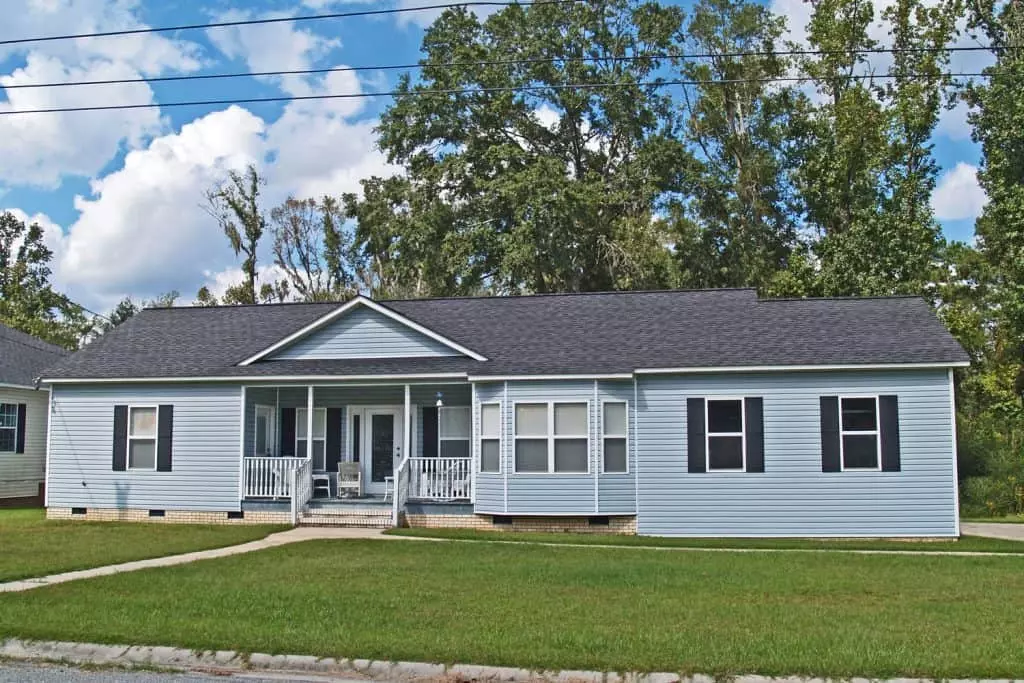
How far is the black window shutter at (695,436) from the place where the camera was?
1964cm

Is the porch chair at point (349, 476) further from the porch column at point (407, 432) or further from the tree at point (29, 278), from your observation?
the tree at point (29, 278)

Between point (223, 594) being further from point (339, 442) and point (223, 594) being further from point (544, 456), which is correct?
point (339, 442)

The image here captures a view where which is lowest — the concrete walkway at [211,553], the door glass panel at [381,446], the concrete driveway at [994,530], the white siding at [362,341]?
the concrete driveway at [994,530]

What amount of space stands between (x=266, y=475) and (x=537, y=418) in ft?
19.1

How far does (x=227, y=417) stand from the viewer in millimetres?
21891

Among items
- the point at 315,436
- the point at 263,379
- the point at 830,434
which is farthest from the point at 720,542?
the point at 263,379

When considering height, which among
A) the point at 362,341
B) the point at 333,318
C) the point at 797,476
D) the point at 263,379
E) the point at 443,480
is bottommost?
the point at 443,480

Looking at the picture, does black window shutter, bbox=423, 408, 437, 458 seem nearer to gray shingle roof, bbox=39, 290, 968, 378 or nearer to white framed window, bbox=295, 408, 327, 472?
gray shingle roof, bbox=39, 290, 968, 378

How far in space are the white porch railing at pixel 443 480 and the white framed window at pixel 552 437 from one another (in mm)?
1368

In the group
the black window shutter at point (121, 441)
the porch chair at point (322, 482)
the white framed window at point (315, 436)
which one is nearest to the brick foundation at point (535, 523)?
the porch chair at point (322, 482)

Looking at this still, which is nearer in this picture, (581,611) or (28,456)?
(581,611)

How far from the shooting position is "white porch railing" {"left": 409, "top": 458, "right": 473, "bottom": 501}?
20.8 meters

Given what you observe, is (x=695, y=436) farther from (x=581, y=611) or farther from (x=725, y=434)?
(x=581, y=611)

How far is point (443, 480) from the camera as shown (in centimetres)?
2098
